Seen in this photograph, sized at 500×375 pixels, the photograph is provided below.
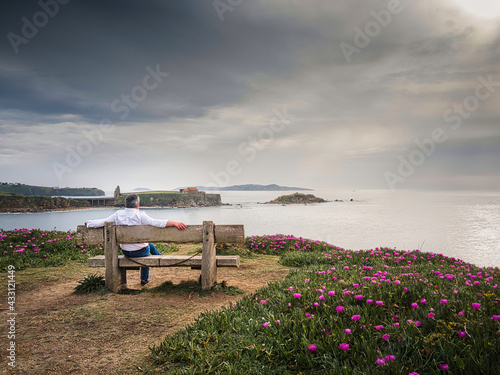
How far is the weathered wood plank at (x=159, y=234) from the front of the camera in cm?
552

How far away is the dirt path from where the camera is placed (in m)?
3.39

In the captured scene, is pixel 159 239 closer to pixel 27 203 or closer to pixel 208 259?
pixel 208 259

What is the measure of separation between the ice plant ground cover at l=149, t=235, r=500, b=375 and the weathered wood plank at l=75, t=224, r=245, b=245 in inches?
57.3

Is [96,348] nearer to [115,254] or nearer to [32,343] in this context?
[32,343]

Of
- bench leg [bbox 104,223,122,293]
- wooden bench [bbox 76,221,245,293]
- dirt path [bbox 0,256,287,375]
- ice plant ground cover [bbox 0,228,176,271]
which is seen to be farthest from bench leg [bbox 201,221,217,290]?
ice plant ground cover [bbox 0,228,176,271]

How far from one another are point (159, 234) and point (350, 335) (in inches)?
155

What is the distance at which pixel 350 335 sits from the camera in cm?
307

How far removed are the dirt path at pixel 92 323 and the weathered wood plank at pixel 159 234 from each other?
1.25 meters

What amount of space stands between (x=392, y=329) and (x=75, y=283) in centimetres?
755

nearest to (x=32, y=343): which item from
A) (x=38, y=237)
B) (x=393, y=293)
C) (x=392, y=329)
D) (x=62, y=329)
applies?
(x=62, y=329)

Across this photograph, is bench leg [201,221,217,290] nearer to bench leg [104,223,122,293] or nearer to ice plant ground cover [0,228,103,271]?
bench leg [104,223,122,293]

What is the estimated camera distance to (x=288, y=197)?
8744 centimetres

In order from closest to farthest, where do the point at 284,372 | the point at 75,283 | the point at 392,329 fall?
the point at 284,372, the point at 392,329, the point at 75,283

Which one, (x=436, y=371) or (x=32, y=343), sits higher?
(x=436, y=371)
